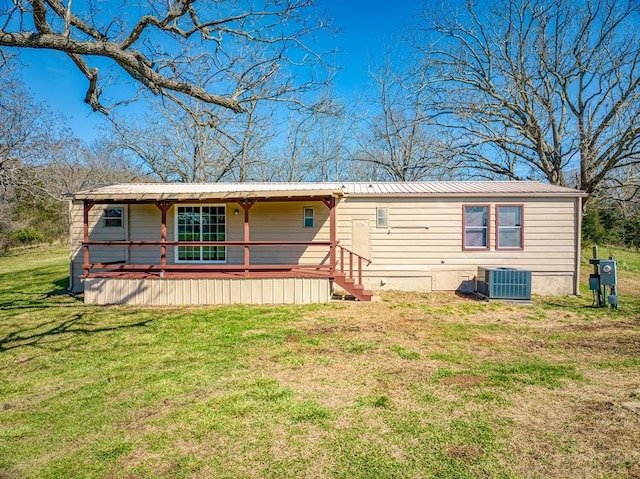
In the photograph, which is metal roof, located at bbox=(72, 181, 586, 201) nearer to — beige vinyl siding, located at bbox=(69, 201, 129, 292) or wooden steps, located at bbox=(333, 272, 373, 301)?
beige vinyl siding, located at bbox=(69, 201, 129, 292)

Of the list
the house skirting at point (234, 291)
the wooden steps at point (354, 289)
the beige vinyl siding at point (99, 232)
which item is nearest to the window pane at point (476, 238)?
the wooden steps at point (354, 289)

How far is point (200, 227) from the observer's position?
10898 millimetres

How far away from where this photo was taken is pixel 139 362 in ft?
16.6

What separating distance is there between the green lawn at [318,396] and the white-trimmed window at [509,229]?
3.20 meters

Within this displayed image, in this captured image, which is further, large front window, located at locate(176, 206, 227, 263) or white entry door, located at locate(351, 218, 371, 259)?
large front window, located at locate(176, 206, 227, 263)

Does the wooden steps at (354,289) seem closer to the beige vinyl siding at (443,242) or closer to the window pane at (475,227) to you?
the beige vinyl siding at (443,242)

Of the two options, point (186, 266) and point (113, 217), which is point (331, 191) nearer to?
point (186, 266)

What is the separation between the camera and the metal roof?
871 cm

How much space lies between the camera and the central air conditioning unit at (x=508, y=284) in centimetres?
909

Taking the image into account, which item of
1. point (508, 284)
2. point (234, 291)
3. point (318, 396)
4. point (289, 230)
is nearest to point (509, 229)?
point (508, 284)

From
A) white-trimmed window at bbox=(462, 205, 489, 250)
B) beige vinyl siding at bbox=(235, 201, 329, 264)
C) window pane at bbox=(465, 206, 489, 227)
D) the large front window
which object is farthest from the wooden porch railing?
window pane at bbox=(465, 206, 489, 227)

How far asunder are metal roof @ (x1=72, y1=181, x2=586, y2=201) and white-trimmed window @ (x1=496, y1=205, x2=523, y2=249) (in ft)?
1.84

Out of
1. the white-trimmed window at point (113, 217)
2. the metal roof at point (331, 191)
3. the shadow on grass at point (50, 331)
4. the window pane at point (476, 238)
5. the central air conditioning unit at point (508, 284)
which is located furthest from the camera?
the white-trimmed window at point (113, 217)

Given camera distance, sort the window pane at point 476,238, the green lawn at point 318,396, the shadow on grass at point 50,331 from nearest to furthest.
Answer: the green lawn at point 318,396 → the shadow on grass at point 50,331 → the window pane at point 476,238
